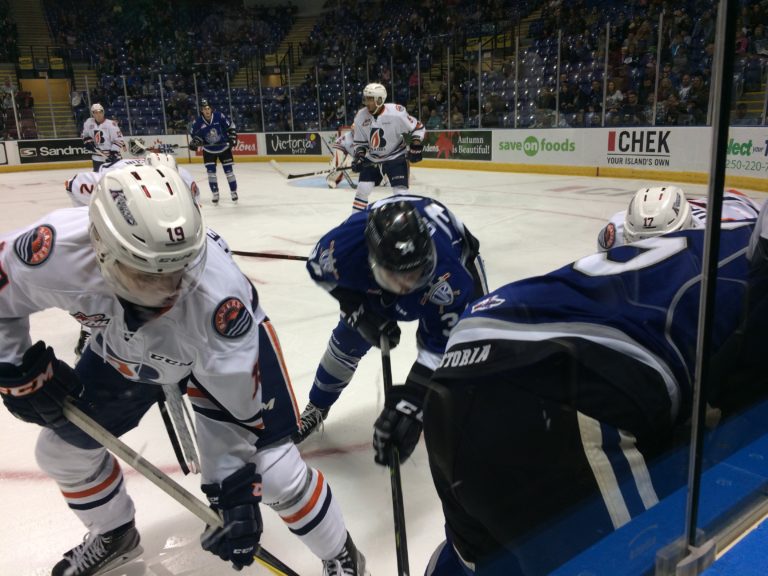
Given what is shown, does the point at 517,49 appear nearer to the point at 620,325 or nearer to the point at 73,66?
the point at 620,325

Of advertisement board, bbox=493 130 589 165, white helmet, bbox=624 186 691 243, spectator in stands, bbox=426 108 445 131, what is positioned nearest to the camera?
white helmet, bbox=624 186 691 243

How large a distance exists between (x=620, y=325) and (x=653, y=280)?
0.06 metres

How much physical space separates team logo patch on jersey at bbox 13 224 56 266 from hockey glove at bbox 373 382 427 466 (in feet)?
2.93

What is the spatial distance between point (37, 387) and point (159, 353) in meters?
0.27

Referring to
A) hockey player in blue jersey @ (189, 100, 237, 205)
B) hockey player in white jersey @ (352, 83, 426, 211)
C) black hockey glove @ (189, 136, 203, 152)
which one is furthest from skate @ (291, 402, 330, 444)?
black hockey glove @ (189, 136, 203, 152)

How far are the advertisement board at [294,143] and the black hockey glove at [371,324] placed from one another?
11979mm

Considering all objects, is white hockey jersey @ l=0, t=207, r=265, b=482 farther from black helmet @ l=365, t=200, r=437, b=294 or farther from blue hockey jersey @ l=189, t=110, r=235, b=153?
blue hockey jersey @ l=189, t=110, r=235, b=153

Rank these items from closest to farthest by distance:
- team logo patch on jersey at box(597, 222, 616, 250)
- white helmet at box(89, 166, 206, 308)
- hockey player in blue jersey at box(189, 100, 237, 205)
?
1. white helmet at box(89, 166, 206, 308)
2. team logo patch on jersey at box(597, 222, 616, 250)
3. hockey player in blue jersey at box(189, 100, 237, 205)

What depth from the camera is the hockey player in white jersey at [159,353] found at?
1.16 m

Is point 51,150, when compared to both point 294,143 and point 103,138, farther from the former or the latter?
point 294,143

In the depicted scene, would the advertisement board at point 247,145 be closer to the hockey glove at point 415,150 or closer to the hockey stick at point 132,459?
the hockey glove at point 415,150

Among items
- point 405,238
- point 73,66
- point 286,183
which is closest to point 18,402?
point 405,238

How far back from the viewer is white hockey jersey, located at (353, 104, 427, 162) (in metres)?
6.35

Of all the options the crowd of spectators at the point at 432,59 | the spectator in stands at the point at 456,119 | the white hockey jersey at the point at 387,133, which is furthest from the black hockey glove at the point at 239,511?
the spectator in stands at the point at 456,119
